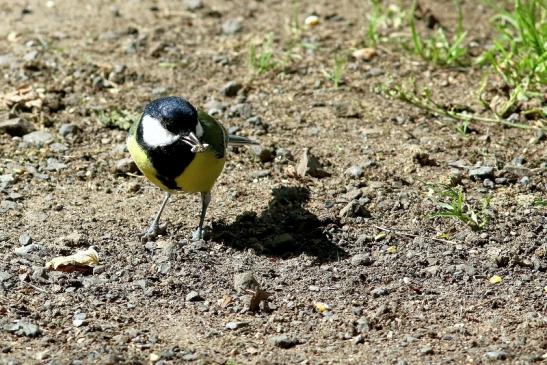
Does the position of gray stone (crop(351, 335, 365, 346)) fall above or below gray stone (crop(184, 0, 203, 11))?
above

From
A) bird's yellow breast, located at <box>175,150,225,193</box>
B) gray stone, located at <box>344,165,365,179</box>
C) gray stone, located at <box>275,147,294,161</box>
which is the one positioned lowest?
gray stone, located at <box>275,147,294,161</box>

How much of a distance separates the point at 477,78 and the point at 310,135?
148cm

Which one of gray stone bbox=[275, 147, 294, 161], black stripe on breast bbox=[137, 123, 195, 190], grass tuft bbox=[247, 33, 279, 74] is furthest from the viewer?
grass tuft bbox=[247, 33, 279, 74]

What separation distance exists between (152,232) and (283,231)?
2.45 ft

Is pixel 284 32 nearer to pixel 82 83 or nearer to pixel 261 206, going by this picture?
pixel 82 83

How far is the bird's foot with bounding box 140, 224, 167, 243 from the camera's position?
17.2 ft

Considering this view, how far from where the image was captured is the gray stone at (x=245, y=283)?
4.73m

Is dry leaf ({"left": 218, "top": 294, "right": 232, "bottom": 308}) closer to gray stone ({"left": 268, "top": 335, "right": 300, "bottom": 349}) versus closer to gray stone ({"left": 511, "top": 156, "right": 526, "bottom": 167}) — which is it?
gray stone ({"left": 268, "top": 335, "right": 300, "bottom": 349})

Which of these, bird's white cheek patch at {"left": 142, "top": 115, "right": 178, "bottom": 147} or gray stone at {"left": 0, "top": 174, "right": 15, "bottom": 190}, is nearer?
bird's white cheek patch at {"left": 142, "top": 115, "right": 178, "bottom": 147}

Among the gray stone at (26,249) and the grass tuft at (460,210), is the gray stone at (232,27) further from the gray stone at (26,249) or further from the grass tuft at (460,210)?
the gray stone at (26,249)

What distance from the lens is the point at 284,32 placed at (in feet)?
25.5

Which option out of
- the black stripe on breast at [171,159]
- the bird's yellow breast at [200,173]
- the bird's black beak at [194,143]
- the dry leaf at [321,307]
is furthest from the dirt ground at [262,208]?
the bird's black beak at [194,143]

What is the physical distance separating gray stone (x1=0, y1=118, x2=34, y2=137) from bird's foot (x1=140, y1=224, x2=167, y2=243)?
1561 millimetres

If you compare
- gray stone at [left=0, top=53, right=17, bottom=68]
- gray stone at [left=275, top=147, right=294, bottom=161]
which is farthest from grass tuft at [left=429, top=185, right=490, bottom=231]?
gray stone at [left=0, top=53, right=17, bottom=68]
